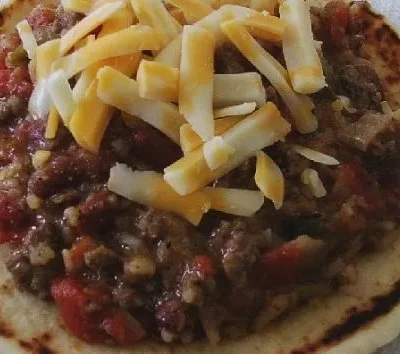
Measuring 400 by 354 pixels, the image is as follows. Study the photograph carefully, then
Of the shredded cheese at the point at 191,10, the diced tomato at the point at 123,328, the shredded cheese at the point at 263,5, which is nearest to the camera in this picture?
the diced tomato at the point at 123,328

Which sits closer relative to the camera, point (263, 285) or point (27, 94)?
point (263, 285)

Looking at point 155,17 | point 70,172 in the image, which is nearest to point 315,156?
point 155,17

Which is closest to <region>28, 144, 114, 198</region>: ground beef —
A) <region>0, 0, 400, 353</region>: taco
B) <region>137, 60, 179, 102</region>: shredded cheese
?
<region>0, 0, 400, 353</region>: taco

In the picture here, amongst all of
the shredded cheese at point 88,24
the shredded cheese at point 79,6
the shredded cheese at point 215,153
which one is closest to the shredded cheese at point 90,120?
the shredded cheese at point 88,24

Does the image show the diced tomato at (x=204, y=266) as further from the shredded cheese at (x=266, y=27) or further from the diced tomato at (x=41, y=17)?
the diced tomato at (x=41, y=17)

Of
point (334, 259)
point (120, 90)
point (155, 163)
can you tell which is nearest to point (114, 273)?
point (155, 163)

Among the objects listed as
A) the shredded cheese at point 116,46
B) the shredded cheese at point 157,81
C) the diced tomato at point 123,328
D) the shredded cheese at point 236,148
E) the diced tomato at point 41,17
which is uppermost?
the shredded cheese at point 116,46

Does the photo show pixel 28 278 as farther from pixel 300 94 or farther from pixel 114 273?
pixel 300 94

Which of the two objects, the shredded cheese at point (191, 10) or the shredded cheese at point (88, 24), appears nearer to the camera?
the shredded cheese at point (88, 24)
